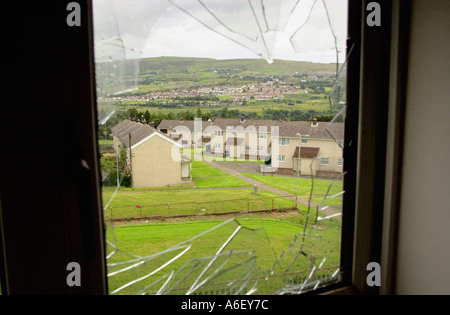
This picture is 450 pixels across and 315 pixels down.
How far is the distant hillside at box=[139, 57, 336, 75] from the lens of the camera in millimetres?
1029

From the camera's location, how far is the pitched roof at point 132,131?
35.4 inches

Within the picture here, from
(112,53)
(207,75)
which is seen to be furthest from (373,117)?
(112,53)

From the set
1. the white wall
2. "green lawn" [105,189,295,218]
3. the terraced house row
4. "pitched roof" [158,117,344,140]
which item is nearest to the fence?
"green lawn" [105,189,295,218]

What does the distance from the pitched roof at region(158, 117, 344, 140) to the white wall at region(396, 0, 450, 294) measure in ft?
0.75

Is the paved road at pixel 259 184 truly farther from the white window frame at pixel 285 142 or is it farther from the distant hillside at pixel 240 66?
the distant hillside at pixel 240 66

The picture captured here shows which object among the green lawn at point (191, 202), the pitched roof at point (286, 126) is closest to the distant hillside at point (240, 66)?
the pitched roof at point (286, 126)

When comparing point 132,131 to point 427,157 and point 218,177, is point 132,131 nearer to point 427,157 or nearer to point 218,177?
point 218,177

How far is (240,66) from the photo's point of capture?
1.13m

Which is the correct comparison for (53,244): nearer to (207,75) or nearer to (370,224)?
(207,75)

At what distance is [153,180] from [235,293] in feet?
1.43

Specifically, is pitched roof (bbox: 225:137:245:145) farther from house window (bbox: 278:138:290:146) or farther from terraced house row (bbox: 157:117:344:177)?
house window (bbox: 278:138:290:146)

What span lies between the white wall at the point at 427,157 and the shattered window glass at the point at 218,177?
8.2 inches

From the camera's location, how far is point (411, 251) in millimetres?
1078

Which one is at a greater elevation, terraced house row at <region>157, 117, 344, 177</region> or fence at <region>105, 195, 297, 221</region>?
terraced house row at <region>157, 117, 344, 177</region>
